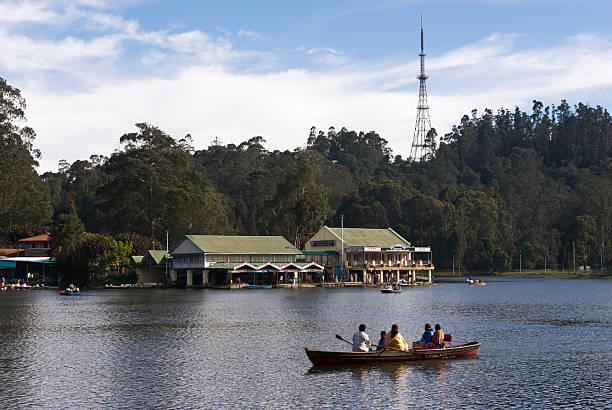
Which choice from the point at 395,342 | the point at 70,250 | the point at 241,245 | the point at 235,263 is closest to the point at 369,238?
the point at 241,245

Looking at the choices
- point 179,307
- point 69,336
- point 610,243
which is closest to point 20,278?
point 179,307

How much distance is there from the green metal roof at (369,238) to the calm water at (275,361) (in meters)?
63.8

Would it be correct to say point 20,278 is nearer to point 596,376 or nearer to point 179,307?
point 179,307

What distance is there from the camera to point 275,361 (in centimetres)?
3822

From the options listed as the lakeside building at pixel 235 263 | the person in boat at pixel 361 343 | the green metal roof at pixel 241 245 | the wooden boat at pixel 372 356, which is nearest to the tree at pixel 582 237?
the lakeside building at pixel 235 263

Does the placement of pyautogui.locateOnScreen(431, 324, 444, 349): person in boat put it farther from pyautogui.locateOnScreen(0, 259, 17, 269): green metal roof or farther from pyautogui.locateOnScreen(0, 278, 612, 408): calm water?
pyautogui.locateOnScreen(0, 259, 17, 269): green metal roof

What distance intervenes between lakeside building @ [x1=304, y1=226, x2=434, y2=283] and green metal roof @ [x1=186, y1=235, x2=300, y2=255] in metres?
5.95

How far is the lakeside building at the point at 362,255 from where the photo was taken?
437ft

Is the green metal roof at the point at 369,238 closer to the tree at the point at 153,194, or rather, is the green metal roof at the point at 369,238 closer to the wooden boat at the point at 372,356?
the tree at the point at 153,194

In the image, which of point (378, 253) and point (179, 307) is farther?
point (378, 253)

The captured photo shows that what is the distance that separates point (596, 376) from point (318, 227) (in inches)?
4804

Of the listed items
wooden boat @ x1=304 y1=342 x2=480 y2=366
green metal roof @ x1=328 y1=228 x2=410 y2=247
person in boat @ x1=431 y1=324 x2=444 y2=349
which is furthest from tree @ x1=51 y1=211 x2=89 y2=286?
person in boat @ x1=431 y1=324 x2=444 y2=349

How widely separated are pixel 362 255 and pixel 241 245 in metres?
25.3

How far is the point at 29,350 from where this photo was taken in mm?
42781
